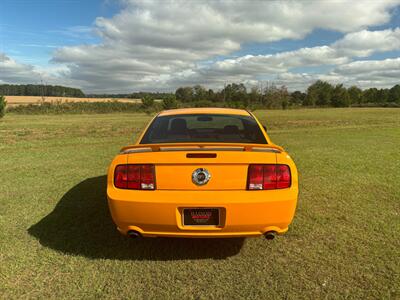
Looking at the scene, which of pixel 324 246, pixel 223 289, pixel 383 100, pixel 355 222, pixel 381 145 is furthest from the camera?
pixel 383 100

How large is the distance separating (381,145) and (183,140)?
→ 382 inches

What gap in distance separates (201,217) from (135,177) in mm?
695

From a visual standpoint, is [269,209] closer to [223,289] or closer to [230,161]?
[230,161]

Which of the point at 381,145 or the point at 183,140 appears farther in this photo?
the point at 381,145

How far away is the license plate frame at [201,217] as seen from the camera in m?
2.85

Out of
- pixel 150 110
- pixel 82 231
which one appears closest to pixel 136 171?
pixel 82 231

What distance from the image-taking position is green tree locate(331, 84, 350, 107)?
9962cm

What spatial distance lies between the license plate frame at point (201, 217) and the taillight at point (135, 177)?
39cm

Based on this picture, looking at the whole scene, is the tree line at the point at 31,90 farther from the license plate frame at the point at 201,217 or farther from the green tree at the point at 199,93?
the license plate frame at the point at 201,217

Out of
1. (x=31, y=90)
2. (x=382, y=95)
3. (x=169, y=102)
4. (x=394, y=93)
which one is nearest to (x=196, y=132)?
(x=169, y=102)

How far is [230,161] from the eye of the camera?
2.86m

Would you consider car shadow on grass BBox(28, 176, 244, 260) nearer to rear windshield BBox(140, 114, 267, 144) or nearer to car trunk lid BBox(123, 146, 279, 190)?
car trunk lid BBox(123, 146, 279, 190)

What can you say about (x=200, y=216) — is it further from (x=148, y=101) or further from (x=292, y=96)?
(x=292, y=96)

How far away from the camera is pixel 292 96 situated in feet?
330
